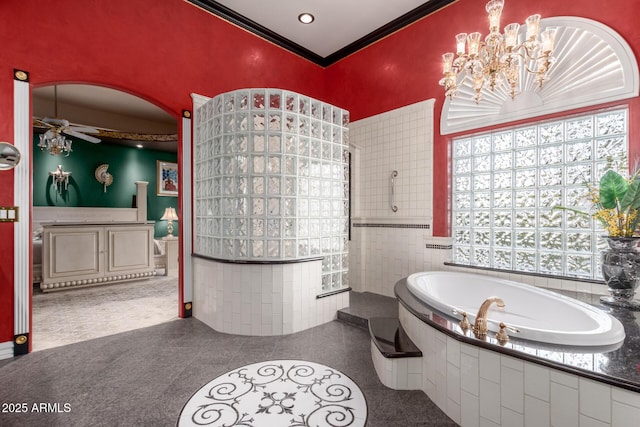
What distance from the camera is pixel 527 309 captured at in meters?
2.25

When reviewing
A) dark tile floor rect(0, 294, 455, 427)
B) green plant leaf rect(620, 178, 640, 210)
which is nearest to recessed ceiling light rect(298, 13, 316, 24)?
green plant leaf rect(620, 178, 640, 210)

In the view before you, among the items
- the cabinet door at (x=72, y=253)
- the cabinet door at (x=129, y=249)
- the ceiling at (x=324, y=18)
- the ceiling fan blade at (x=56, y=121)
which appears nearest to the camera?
the ceiling at (x=324, y=18)

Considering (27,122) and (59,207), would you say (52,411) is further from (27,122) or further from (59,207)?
(59,207)

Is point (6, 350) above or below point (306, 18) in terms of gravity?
below

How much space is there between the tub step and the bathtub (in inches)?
12.4

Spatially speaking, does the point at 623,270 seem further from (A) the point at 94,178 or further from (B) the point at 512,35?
(A) the point at 94,178

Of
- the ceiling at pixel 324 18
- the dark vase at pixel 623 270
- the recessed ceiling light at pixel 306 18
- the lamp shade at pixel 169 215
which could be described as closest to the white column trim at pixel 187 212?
the ceiling at pixel 324 18

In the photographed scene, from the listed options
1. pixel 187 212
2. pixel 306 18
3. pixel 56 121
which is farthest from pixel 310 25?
pixel 56 121

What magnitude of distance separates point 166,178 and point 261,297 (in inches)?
215

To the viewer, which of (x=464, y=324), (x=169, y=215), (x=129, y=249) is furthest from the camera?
(x=169, y=215)

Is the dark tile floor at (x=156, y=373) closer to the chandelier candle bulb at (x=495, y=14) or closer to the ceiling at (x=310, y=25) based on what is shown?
the chandelier candle bulb at (x=495, y=14)

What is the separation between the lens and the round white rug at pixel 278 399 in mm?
1583

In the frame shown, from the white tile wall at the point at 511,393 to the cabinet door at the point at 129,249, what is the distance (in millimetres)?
4939

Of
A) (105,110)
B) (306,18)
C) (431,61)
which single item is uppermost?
(306,18)
